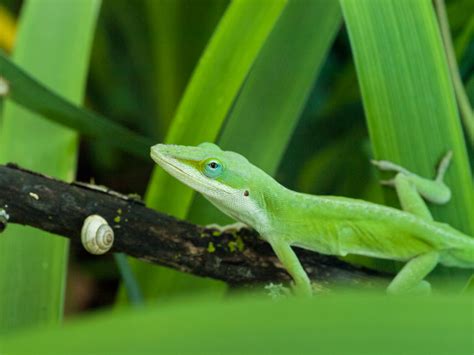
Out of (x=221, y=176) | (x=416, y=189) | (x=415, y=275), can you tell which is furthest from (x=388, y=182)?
(x=221, y=176)

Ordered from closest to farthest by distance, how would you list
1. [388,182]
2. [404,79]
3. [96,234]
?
[96,234] → [404,79] → [388,182]

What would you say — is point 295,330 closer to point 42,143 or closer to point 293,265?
point 293,265

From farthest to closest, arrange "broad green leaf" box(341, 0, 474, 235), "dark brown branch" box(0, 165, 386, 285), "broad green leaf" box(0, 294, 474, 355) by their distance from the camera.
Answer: "broad green leaf" box(341, 0, 474, 235) → "dark brown branch" box(0, 165, 386, 285) → "broad green leaf" box(0, 294, 474, 355)

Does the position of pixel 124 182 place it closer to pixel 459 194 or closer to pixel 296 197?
pixel 296 197

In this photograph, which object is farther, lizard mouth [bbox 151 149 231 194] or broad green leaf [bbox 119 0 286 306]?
broad green leaf [bbox 119 0 286 306]

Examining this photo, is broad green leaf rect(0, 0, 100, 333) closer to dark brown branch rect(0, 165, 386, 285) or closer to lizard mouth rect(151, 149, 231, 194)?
dark brown branch rect(0, 165, 386, 285)

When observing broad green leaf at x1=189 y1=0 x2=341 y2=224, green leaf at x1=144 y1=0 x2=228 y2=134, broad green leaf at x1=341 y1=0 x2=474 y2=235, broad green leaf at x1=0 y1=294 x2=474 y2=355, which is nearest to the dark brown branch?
broad green leaf at x1=189 y1=0 x2=341 y2=224

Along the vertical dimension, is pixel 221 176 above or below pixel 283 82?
below
